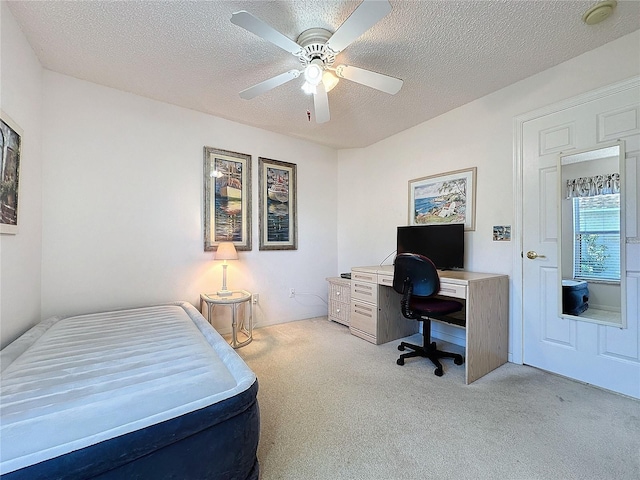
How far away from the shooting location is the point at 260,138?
341 centimetres

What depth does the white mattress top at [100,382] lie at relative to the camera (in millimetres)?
850

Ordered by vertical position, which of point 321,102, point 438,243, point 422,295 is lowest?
point 422,295

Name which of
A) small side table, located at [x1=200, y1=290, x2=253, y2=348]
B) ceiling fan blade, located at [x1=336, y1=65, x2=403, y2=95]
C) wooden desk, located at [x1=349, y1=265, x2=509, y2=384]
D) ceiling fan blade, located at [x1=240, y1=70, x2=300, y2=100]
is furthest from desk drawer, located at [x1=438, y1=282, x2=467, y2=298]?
ceiling fan blade, located at [x1=240, y1=70, x2=300, y2=100]

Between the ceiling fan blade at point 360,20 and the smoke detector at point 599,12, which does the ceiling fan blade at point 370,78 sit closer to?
the ceiling fan blade at point 360,20

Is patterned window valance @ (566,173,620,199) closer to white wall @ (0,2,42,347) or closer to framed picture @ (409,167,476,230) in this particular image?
framed picture @ (409,167,476,230)

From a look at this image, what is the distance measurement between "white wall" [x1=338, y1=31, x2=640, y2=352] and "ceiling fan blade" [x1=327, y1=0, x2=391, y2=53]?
1804 mm

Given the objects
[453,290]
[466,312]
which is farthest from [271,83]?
[466,312]

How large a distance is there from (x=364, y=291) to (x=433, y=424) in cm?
150

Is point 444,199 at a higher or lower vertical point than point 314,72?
lower

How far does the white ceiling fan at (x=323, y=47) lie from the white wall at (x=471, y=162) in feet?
4.38

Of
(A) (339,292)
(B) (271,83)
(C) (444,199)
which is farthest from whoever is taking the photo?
(A) (339,292)

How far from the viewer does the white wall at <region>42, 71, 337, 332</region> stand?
2.31 metres

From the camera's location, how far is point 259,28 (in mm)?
1458

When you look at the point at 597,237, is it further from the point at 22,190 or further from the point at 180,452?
the point at 22,190
